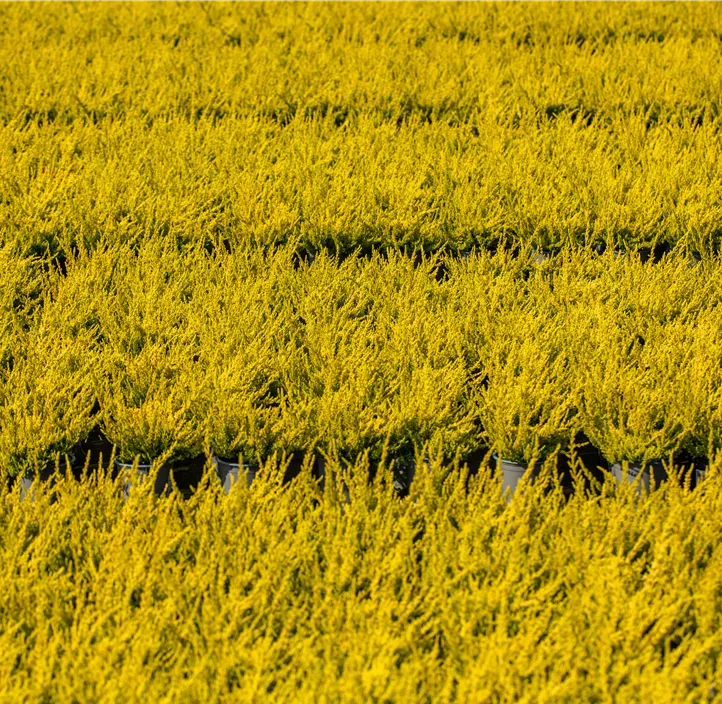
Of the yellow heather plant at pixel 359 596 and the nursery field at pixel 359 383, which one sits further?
the nursery field at pixel 359 383

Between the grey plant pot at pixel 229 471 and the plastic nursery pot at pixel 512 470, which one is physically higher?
the plastic nursery pot at pixel 512 470

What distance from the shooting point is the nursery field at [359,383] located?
2027 millimetres

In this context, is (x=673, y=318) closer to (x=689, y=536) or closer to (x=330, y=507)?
(x=689, y=536)

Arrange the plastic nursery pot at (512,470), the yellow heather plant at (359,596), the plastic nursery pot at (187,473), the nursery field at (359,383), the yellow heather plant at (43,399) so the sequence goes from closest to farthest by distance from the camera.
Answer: the yellow heather plant at (359,596) → the nursery field at (359,383) → the yellow heather plant at (43,399) → the plastic nursery pot at (512,470) → the plastic nursery pot at (187,473)

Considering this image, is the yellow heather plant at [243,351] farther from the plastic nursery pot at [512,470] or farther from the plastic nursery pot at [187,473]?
the plastic nursery pot at [512,470]

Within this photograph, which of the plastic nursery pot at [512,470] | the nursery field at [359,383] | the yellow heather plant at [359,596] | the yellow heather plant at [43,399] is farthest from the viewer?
the plastic nursery pot at [512,470]

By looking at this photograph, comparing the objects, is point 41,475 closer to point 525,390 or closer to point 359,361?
point 359,361

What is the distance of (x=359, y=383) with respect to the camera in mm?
2986

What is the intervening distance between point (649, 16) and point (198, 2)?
4.53 m

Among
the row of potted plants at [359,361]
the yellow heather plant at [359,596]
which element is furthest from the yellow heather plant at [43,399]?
the yellow heather plant at [359,596]

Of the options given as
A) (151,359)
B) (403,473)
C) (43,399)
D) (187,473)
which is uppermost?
(151,359)

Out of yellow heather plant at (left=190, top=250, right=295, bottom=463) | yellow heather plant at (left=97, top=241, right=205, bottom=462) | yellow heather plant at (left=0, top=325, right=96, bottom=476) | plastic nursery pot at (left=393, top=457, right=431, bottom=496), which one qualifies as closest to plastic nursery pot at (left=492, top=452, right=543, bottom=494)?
plastic nursery pot at (left=393, top=457, right=431, bottom=496)

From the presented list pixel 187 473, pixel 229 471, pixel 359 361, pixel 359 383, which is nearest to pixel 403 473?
pixel 359 383

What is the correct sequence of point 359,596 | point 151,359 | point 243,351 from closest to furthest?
point 359,596 → point 151,359 → point 243,351
